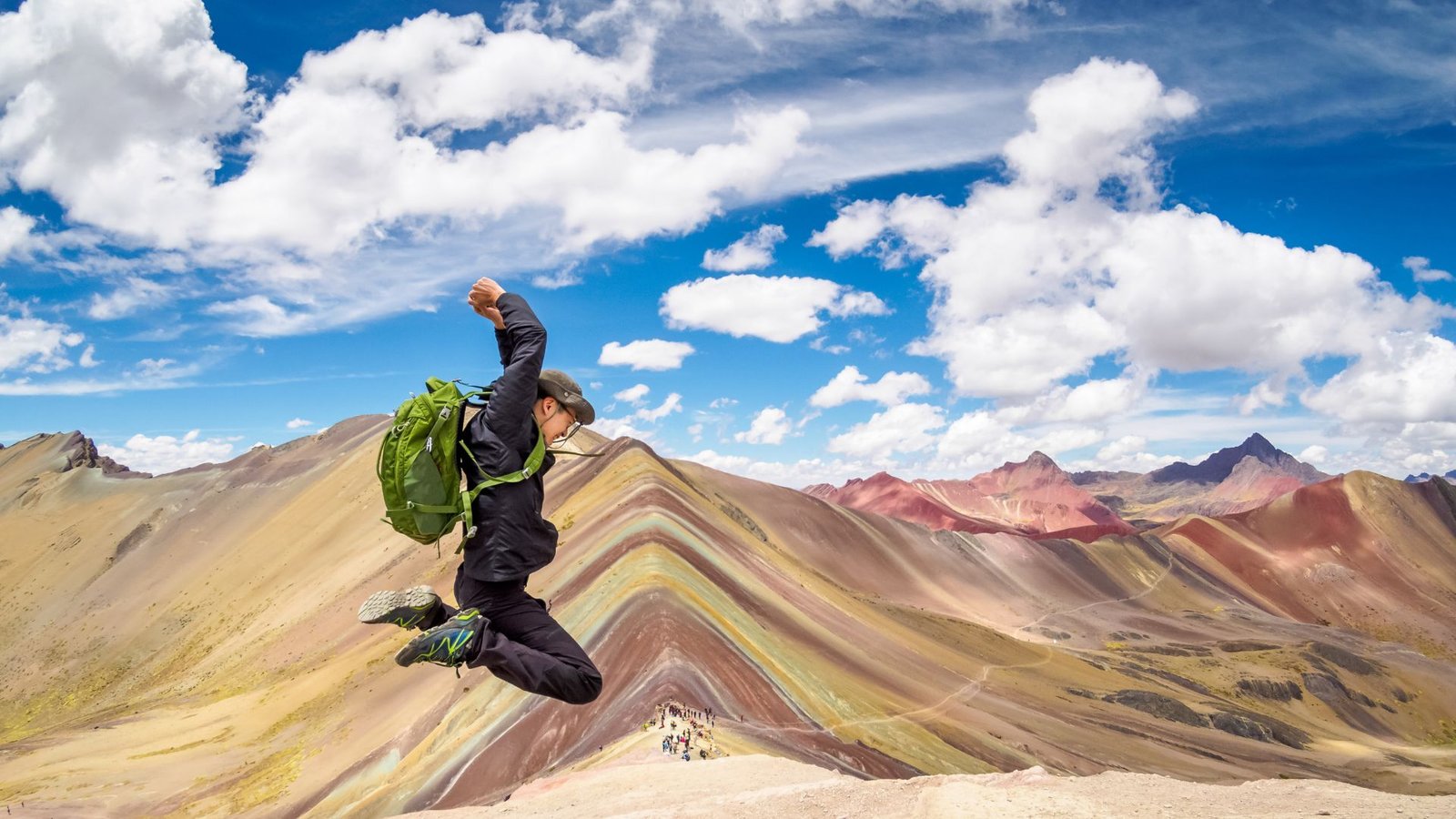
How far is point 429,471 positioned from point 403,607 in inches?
36.7

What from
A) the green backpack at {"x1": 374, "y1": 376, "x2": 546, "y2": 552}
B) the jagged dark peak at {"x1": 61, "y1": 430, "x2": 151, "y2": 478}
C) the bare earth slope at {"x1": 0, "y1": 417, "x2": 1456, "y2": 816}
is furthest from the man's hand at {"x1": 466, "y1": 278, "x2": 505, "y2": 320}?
the jagged dark peak at {"x1": 61, "y1": 430, "x2": 151, "y2": 478}

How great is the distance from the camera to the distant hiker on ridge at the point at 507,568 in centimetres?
534

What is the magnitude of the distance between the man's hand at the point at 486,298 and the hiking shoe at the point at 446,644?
6.80ft

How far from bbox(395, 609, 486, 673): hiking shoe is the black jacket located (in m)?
0.35

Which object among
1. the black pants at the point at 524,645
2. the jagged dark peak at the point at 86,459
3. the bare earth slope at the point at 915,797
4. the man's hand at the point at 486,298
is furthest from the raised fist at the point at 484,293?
the jagged dark peak at the point at 86,459

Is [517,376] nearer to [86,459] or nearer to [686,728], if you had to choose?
[686,728]

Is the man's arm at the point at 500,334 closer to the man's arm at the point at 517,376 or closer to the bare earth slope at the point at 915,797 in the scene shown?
the man's arm at the point at 517,376

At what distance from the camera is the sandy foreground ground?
823 centimetres

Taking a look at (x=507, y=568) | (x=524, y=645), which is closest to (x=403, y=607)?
(x=507, y=568)

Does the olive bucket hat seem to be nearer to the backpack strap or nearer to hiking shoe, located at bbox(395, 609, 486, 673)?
the backpack strap

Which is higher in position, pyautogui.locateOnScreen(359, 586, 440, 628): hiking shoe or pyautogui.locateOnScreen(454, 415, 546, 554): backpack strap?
pyautogui.locateOnScreen(454, 415, 546, 554): backpack strap

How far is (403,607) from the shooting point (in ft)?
17.7

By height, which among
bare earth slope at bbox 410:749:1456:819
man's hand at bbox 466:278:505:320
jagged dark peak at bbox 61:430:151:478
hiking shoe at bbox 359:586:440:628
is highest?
jagged dark peak at bbox 61:430:151:478

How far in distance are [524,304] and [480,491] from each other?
4.39ft
